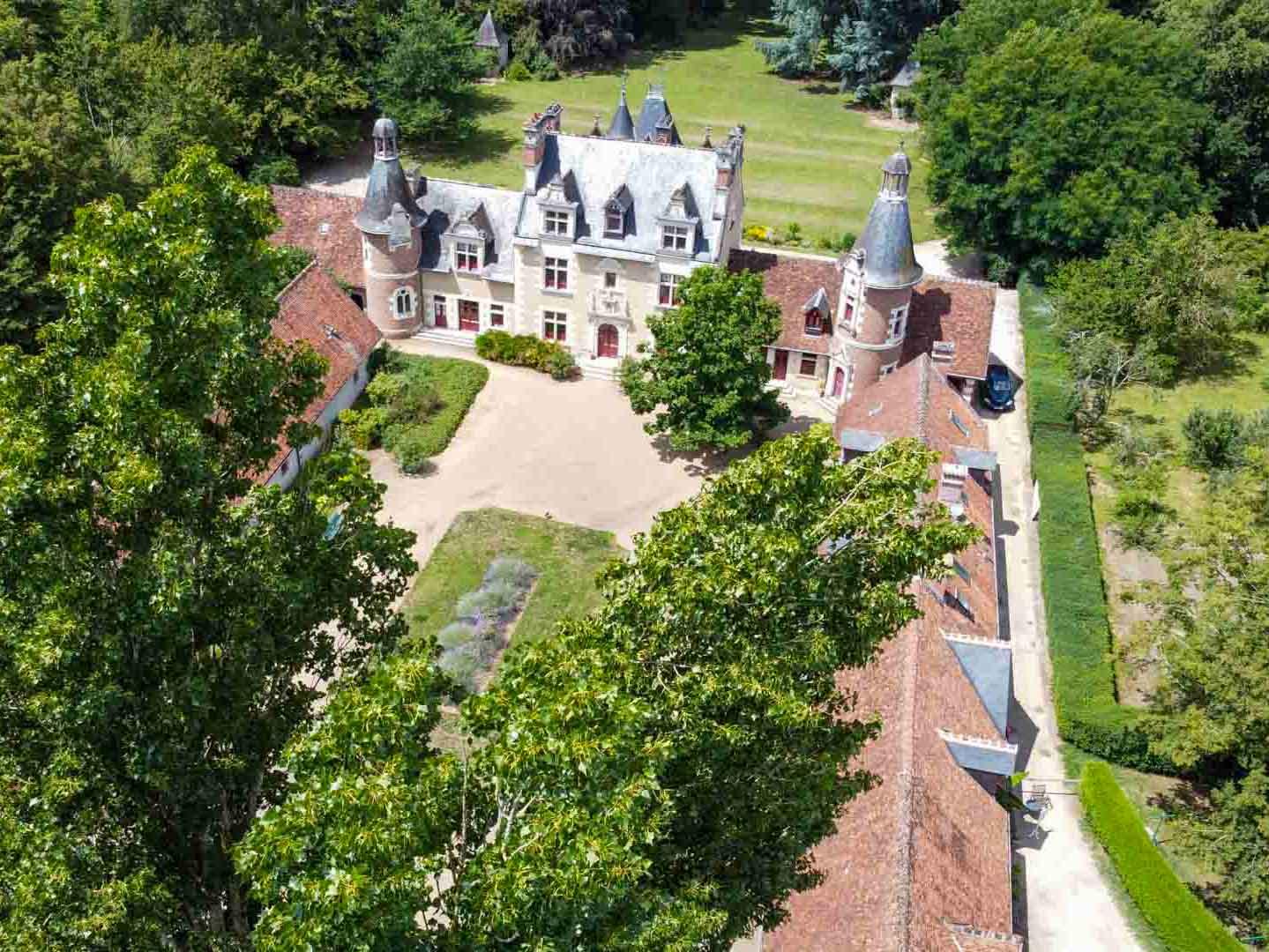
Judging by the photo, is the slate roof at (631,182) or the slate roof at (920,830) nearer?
the slate roof at (920,830)

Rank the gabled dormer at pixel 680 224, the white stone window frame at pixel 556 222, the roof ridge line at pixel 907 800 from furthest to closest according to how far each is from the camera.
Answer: the white stone window frame at pixel 556 222 < the gabled dormer at pixel 680 224 < the roof ridge line at pixel 907 800

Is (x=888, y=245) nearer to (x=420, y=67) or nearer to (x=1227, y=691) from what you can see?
(x=1227, y=691)

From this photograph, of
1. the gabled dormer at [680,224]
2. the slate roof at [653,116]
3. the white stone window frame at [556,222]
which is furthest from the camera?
the slate roof at [653,116]

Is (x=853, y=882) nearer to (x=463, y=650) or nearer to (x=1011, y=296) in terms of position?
(x=463, y=650)

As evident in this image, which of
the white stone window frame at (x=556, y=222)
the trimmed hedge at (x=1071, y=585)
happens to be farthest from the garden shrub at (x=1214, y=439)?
the white stone window frame at (x=556, y=222)

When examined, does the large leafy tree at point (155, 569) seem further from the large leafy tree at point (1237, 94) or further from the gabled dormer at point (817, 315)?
the large leafy tree at point (1237, 94)

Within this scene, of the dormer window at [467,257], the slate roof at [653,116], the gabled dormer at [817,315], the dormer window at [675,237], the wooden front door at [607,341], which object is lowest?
the wooden front door at [607,341]

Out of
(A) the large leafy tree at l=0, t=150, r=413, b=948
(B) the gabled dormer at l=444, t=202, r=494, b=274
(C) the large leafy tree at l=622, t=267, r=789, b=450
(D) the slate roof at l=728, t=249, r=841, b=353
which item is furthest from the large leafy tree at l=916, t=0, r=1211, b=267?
(A) the large leafy tree at l=0, t=150, r=413, b=948
